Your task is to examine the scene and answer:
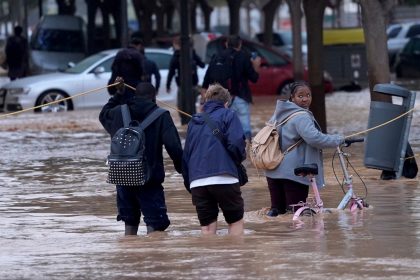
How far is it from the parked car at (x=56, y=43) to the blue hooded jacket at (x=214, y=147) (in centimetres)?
2449

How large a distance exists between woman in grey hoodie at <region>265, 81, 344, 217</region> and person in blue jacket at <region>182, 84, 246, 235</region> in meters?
1.04

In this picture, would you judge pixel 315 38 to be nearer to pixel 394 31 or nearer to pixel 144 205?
pixel 144 205

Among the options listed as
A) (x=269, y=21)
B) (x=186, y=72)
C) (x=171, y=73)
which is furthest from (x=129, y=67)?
(x=269, y=21)

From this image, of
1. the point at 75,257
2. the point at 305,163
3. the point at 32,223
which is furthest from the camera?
the point at 32,223

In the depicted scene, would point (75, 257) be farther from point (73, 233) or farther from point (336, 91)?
point (336, 91)

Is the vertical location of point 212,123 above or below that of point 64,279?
above

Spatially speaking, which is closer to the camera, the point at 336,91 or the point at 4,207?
the point at 4,207

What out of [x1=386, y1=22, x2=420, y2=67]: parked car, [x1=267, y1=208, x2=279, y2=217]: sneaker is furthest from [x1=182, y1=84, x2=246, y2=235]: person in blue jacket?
[x1=386, y1=22, x2=420, y2=67]: parked car

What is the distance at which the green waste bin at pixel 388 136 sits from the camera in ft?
46.1

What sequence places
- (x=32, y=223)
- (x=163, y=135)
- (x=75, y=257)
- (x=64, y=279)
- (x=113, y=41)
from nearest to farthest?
(x=64, y=279), (x=75, y=257), (x=163, y=135), (x=32, y=223), (x=113, y=41)

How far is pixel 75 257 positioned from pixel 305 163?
2.53 metres

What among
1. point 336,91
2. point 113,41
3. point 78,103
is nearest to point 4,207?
Result: point 78,103

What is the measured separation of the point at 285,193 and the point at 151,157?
1.66 meters

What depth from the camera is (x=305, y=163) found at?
11414mm
